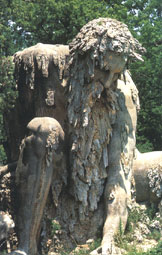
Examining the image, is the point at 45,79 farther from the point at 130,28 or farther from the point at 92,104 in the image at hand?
the point at 130,28

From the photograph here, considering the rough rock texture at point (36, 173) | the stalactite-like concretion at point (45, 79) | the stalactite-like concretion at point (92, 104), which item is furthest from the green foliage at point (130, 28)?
the rough rock texture at point (36, 173)

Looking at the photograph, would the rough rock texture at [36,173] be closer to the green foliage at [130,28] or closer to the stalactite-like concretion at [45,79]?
the stalactite-like concretion at [45,79]

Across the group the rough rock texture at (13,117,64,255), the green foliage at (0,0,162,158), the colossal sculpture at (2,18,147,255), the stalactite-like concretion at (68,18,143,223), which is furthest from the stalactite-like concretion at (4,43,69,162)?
the green foliage at (0,0,162,158)

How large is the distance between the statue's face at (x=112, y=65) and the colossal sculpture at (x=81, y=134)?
1 centimetres

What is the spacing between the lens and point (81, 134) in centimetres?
891

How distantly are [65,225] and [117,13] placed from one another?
10.1m

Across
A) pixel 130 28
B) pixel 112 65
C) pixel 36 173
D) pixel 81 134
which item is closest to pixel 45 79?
pixel 81 134

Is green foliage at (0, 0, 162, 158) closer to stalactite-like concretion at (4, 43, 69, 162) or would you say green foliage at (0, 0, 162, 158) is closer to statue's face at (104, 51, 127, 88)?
stalactite-like concretion at (4, 43, 69, 162)

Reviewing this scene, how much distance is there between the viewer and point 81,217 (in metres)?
8.89

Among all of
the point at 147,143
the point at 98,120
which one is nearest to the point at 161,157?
the point at 98,120

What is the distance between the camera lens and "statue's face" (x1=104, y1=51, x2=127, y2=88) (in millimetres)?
8625

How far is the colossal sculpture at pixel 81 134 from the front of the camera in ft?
28.0

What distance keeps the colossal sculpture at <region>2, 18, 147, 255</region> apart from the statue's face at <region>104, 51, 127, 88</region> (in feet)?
0.04

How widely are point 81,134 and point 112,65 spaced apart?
1.06 metres
